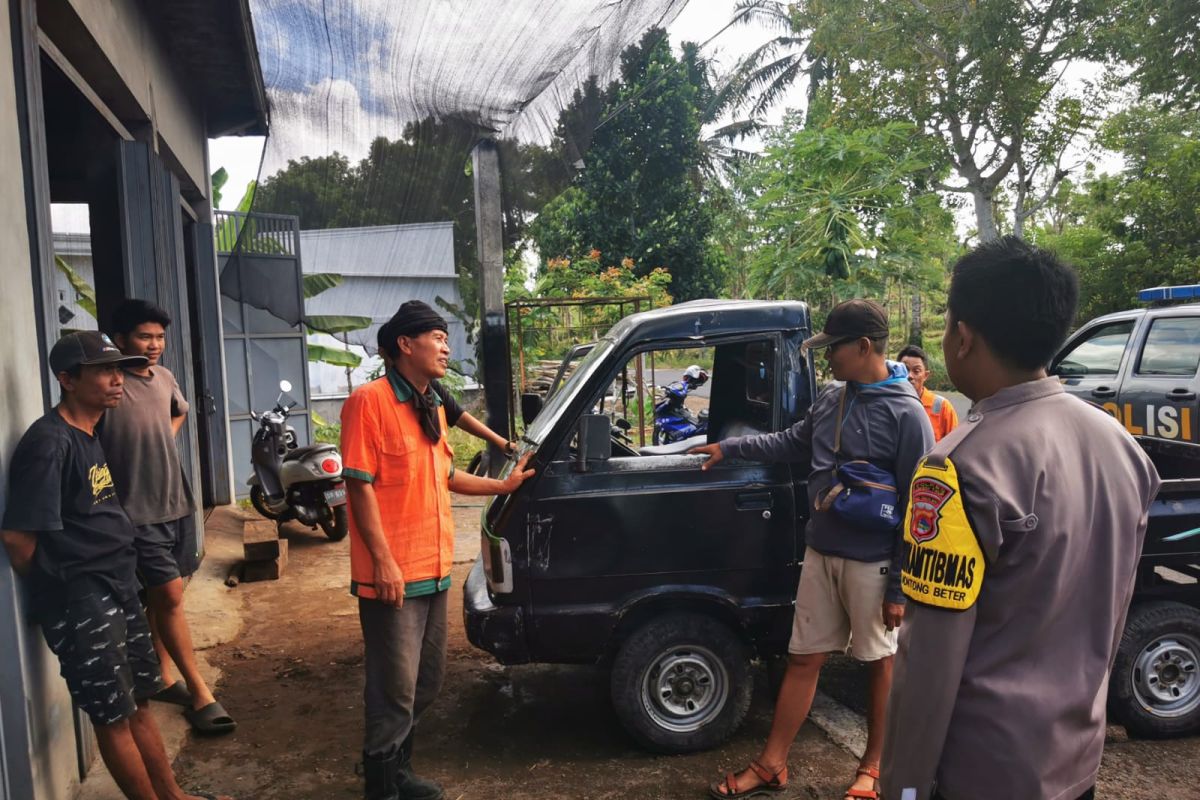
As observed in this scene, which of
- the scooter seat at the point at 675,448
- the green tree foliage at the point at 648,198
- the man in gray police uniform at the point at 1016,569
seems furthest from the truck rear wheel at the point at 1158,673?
the green tree foliage at the point at 648,198

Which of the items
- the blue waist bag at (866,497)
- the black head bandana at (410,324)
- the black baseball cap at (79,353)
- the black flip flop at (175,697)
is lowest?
the black flip flop at (175,697)

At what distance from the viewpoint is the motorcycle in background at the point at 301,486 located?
7.89 m

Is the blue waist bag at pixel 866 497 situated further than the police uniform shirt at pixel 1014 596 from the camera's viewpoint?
Yes

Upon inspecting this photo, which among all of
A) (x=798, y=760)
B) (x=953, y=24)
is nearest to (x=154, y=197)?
(x=798, y=760)

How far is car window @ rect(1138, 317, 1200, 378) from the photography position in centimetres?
720

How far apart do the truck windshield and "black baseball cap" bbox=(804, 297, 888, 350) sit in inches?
38.6

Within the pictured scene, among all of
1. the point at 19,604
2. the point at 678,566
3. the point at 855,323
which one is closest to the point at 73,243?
the point at 19,604

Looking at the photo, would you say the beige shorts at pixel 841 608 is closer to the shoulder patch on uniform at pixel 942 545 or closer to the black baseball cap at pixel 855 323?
the black baseball cap at pixel 855 323

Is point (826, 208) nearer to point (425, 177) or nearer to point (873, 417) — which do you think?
point (425, 177)

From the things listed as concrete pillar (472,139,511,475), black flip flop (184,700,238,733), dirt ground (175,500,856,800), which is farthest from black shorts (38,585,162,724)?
concrete pillar (472,139,511,475)

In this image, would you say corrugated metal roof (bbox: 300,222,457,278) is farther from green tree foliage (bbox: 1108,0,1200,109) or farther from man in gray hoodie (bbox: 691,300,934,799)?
green tree foliage (bbox: 1108,0,1200,109)

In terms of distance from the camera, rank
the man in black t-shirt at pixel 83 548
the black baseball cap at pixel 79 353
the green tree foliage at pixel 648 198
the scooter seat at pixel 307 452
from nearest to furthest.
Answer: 1. the man in black t-shirt at pixel 83 548
2. the black baseball cap at pixel 79 353
3. the scooter seat at pixel 307 452
4. the green tree foliage at pixel 648 198

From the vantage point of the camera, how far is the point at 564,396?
3.92 m

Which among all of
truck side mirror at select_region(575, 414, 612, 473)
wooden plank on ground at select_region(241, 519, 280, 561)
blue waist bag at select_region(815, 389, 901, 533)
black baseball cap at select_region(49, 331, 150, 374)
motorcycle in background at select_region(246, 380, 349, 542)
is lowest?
wooden plank on ground at select_region(241, 519, 280, 561)
